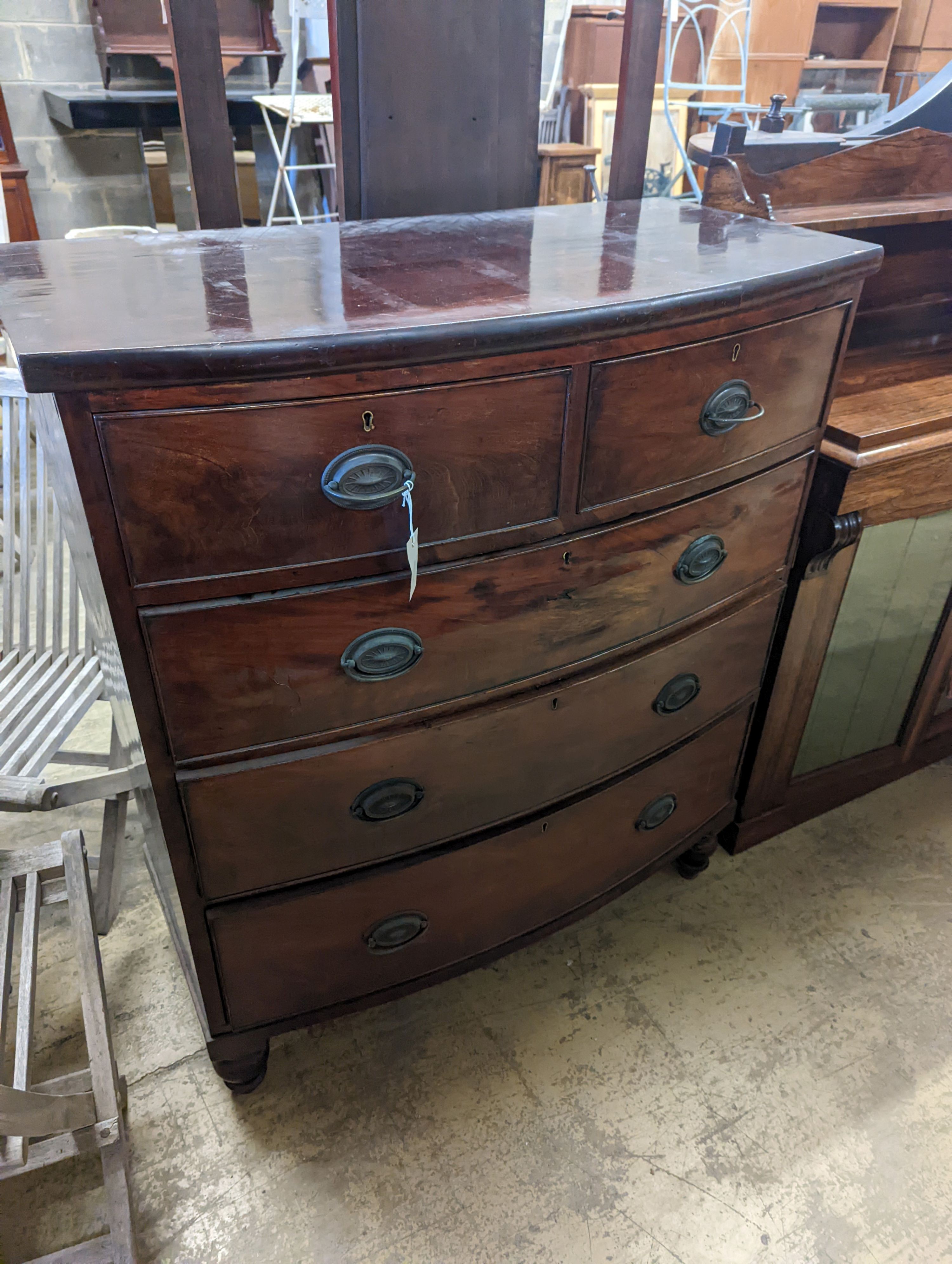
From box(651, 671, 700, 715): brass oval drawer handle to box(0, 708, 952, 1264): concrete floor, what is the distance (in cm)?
55

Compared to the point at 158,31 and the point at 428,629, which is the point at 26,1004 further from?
the point at 158,31

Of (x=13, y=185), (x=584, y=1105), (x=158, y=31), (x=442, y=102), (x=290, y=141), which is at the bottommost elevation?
(x=584, y=1105)

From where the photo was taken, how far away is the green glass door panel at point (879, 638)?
1.57 m

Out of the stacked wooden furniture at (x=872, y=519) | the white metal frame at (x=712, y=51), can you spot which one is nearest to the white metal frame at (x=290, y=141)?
the white metal frame at (x=712, y=51)

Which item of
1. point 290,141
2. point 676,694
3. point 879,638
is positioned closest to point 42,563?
point 676,694

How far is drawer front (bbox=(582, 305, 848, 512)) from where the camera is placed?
100 cm

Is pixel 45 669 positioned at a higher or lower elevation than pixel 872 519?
lower

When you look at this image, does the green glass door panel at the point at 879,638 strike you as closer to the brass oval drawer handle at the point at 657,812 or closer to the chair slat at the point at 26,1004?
the brass oval drawer handle at the point at 657,812

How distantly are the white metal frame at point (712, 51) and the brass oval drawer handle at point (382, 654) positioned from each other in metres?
3.56

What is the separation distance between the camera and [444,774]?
1152mm

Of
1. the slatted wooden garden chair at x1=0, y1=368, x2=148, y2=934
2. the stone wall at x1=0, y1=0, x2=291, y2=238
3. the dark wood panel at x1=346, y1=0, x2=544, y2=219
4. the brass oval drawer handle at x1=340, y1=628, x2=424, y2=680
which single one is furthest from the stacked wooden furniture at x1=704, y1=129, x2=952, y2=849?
the stone wall at x1=0, y1=0, x2=291, y2=238

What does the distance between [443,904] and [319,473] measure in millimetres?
717

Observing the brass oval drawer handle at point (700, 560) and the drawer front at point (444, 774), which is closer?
the drawer front at point (444, 774)

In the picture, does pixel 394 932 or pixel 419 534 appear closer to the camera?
pixel 419 534
